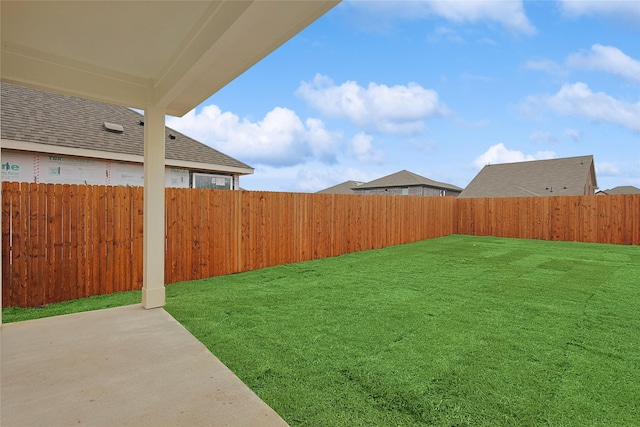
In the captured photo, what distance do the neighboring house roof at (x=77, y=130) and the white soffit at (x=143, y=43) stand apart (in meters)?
4.32

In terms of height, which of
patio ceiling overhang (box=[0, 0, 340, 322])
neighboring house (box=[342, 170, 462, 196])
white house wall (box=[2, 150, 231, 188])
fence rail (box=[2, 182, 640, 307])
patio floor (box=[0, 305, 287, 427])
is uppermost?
neighboring house (box=[342, 170, 462, 196])

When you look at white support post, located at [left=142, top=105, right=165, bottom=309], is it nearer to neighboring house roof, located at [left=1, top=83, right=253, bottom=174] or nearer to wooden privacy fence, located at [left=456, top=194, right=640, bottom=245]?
neighboring house roof, located at [left=1, top=83, right=253, bottom=174]

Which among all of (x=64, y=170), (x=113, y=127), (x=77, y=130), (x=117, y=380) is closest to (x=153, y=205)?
(x=117, y=380)

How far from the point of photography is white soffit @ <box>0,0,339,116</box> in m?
2.02

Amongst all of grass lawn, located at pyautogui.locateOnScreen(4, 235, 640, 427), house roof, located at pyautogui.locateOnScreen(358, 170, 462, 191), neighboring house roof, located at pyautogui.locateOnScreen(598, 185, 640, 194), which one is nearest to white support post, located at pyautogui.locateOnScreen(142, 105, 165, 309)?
grass lawn, located at pyautogui.locateOnScreen(4, 235, 640, 427)

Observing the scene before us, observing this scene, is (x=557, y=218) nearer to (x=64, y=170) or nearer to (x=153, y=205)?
(x=153, y=205)

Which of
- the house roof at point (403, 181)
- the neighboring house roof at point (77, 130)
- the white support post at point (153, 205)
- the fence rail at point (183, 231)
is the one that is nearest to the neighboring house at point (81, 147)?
the neighboring house roof at point (77, 130)

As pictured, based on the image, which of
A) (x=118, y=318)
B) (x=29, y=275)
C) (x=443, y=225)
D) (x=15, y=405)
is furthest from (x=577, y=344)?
(x=443, y=225)

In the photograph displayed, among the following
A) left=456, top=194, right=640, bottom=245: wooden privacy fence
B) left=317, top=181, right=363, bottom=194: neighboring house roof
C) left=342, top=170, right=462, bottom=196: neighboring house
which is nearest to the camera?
left=456, top=194, right=640, bottom=245: wooden privacy fence

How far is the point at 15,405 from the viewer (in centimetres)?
190

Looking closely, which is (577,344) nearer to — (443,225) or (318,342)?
(318,342)

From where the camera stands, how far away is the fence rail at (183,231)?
3.99m

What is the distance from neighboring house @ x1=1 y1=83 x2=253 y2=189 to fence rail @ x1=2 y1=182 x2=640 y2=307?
3.31 meters

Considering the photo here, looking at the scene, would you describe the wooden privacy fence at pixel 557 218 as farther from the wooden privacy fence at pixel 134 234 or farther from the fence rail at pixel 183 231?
the wooden privacy fence at pixel 134 234
